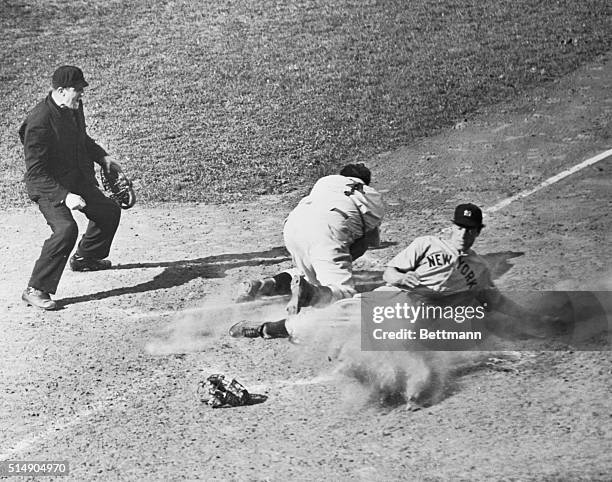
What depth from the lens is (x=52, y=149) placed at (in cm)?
1066

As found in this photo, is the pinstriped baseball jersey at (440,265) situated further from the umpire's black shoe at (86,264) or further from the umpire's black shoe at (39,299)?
the umpire's black shoe at (86,264)

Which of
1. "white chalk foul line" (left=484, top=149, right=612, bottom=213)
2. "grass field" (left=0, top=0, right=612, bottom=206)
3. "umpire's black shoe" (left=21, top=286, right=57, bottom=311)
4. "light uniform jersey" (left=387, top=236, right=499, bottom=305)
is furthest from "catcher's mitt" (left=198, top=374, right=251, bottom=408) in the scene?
"grass field" (left=0, top=0, right=612, bottom=206)

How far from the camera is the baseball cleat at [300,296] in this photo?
927 cm

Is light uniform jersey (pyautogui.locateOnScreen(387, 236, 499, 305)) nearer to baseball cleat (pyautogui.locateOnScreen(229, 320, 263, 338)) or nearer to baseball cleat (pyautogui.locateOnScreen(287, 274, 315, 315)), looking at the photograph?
baseball cleat (pyautogui.locateOnScreen(287, 274, 315, 315))

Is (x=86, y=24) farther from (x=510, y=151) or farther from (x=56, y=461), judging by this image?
(x=56, y=461)

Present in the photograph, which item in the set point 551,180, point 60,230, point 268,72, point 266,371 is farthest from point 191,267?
point 268,72

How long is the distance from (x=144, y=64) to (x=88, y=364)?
39.8 feet

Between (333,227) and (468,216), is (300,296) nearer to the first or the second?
(333,227)

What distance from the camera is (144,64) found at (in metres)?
20.3

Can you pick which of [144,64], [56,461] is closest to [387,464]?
[56,461]

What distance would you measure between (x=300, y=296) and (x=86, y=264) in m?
3.25

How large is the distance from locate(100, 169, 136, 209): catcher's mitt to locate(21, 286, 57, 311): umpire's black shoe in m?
1.67

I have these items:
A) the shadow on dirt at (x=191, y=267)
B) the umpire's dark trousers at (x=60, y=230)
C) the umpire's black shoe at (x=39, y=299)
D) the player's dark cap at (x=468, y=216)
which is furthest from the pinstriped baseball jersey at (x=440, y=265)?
the umpire's black shoe at (x=39, y=299)

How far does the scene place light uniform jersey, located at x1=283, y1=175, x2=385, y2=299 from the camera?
9.30 meters
